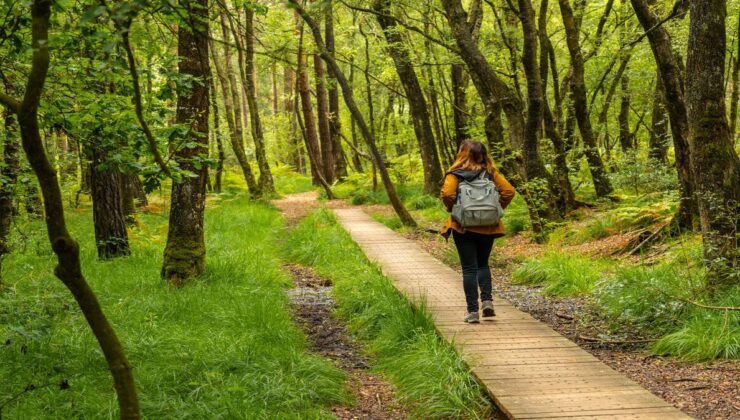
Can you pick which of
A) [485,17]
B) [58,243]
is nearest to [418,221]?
[485,17]

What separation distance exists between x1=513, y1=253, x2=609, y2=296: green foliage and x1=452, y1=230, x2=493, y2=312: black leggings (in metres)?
2.23

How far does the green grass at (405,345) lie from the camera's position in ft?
16.6

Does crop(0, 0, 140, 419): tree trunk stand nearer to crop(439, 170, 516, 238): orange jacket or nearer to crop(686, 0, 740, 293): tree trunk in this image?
crop(439, 170, 516, 238): orange jacket

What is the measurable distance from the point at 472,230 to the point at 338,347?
2.01m

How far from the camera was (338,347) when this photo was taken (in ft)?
23.4

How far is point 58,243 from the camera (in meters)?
2.89

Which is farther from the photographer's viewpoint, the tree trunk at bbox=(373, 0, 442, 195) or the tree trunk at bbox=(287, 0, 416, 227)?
the tree trunk at bbox=(373, 0, 442, 195)

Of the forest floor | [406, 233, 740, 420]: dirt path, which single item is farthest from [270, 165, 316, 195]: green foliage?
[406, 233, 740, 420]: dirt path

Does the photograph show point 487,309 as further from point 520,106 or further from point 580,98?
point 580,98

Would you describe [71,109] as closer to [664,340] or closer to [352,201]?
[664,340]

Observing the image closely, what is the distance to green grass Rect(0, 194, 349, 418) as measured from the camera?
183 inches

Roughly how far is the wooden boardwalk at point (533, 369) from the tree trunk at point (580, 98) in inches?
301

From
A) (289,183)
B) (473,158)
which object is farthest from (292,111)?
(473,158)

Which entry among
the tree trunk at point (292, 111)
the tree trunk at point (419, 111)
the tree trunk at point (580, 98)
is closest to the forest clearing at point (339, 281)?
the tree trunk at point (580, 98)
